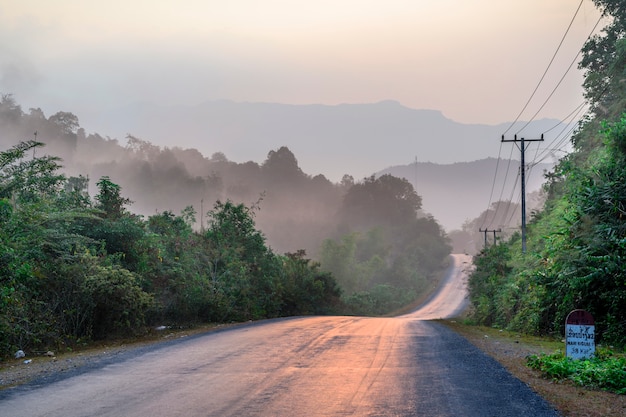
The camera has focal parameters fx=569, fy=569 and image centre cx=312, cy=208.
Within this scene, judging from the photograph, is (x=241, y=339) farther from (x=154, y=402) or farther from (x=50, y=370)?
(x=154, y=402)

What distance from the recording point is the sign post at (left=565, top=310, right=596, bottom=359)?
11.1 metres

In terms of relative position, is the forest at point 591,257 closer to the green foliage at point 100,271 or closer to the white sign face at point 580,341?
the white sign face at point 580,341

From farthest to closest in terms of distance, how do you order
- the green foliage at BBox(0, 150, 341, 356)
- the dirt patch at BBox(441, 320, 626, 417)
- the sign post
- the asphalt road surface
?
the green foliage at BBox(0, 150, 341, 356), the sign post, the dirt patch at BBox(441, 320, 626, 417), the asphalt road surface

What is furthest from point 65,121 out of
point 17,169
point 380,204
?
point 17,169

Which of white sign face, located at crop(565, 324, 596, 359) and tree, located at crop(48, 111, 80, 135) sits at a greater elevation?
tree, located at crop(48, 111, 80, 135)

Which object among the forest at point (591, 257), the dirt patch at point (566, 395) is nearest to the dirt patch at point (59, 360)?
the dirt patch at point (566, 395)

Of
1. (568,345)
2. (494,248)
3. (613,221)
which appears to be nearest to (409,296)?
(494,248)

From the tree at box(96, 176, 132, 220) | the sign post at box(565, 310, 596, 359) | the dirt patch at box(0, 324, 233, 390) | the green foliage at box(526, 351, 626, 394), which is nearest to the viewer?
the green foliage at box(526, 351, 626, 394)

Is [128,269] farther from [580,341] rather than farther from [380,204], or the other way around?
[380,204]

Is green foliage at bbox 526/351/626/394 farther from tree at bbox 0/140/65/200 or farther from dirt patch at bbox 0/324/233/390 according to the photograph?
tree at bbox 0/140/65/200

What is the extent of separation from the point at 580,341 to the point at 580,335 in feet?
0.39

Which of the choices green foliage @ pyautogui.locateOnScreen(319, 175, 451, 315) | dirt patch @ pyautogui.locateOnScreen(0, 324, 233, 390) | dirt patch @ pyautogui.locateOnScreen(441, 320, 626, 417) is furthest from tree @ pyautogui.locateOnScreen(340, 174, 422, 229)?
dirt patch @ pyautogui.locateOnScreen(441, 320, 626, 417)

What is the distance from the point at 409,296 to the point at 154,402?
263 ft

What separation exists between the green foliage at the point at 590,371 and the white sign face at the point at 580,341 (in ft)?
0.45
